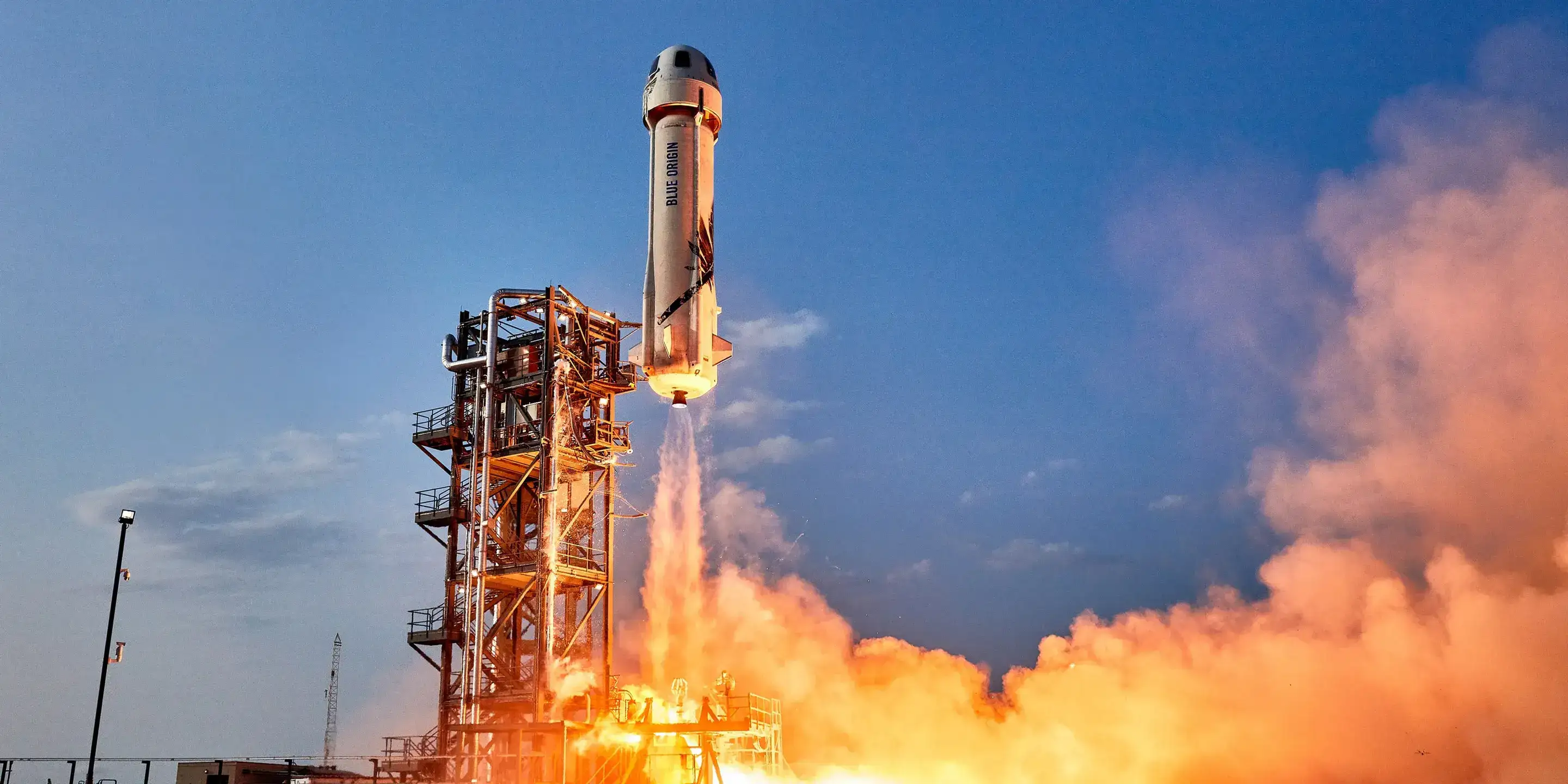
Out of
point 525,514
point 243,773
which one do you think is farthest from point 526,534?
point 243,773

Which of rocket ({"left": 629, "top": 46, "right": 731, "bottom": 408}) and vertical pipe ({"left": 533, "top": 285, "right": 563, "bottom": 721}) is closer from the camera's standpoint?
rocket ({"left": 629, "top": 46, "right": 731, "bottom": 408})

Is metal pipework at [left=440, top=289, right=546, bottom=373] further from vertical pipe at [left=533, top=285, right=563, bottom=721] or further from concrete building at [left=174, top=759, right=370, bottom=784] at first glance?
concrete building at [left=174, top=759, right=370, bottom=784]

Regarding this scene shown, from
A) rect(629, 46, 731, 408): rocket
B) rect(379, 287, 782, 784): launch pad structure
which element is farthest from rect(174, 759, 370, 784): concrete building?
rect(629, 46, 731, 408): rocket

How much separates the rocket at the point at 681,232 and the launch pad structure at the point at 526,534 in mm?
7117

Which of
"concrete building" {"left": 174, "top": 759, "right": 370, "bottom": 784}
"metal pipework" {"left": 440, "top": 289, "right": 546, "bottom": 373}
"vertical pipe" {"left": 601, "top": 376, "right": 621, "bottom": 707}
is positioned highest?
"metal pipework" {"left": 440, "top": 289, "right": 546, "bottom": 373}

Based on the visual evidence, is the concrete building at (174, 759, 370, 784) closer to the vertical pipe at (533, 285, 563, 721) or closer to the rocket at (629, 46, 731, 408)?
the vertical pipe at (533, 285, 563, 721)

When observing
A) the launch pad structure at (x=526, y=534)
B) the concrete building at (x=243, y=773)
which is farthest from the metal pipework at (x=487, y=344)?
the concrete building at (x=243, y=773)

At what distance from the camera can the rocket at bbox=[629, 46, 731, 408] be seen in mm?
40812

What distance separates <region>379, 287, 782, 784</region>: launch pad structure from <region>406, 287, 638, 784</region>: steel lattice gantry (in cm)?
6

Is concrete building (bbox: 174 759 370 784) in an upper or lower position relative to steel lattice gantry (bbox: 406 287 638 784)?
lower

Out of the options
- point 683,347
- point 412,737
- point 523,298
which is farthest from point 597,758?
point 523,298

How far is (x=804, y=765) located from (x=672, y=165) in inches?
832

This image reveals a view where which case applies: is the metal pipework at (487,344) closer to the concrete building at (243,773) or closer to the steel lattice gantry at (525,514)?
the steel lattice gantry at (525,514)

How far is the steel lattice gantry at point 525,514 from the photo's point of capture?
46.6 metres
